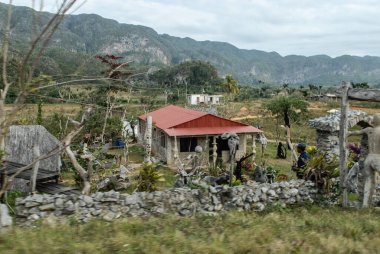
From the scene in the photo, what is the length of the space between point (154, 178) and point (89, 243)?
8032 mm

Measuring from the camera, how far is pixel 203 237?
17.4ft

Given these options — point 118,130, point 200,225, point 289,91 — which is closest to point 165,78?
point 289,91

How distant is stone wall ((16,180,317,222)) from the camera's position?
26.7ft

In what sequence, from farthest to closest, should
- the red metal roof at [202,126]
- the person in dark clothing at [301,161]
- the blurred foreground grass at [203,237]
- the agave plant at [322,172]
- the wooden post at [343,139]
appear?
the red metal roof at [202,126], the person in dark clothing at [301,161], the agave plant at [322,172], the wooden post at [343,139], the blurred foreground grass at [203,237]

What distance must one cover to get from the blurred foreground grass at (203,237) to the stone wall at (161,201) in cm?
206

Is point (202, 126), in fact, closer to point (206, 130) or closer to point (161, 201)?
point (206, 130)

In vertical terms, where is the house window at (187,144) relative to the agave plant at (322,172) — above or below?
below

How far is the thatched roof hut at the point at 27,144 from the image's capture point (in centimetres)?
1544

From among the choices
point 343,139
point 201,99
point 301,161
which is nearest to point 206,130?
point 301,161

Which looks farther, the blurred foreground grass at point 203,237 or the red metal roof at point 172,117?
the red metal roof at point 172,117

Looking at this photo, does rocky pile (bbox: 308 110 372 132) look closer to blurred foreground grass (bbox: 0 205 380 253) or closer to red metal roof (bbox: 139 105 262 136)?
blurred foreground grass (bbox: 0 205 380 253)

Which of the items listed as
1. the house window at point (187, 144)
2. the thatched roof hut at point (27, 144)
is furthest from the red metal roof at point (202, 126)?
the thatched roof hut at point (27, 144)

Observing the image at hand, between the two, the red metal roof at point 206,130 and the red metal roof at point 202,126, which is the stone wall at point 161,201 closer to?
the red metal roof at point 206,130

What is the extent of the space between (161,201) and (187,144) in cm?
1357
